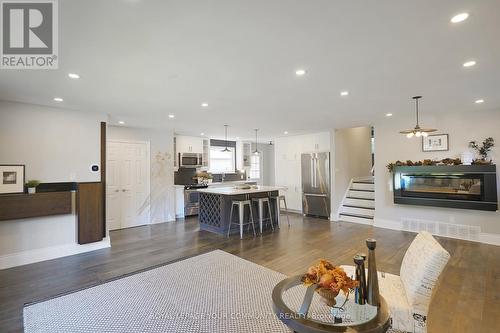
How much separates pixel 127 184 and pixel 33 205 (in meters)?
Result: 2.46

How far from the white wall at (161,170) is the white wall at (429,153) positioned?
562 centimetres

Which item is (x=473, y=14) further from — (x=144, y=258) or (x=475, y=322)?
(x=144, y=258)

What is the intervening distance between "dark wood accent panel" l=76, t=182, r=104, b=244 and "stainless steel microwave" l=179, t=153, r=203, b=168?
3.03m

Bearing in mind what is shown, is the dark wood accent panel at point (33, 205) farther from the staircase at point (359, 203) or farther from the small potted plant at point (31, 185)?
the staircase at point (359, 203)

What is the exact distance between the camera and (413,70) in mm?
2834

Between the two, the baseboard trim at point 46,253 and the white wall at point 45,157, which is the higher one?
the white wall at point 45,157

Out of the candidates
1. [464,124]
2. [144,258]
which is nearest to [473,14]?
[464,124]

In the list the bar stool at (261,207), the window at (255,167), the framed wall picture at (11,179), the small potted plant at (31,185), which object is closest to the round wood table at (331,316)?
the bar stool at (261,207)

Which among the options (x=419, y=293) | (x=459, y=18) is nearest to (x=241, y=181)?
(x=419, y=293)

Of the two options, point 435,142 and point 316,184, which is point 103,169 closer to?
point 316,184

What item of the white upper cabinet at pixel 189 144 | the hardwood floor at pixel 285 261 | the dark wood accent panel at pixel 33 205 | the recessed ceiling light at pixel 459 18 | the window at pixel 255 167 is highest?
the recessed ceiling light at pixel 459 18

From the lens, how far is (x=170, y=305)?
2637 millimetres

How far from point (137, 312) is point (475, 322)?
3.31m

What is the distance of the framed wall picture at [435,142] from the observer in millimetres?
5211
